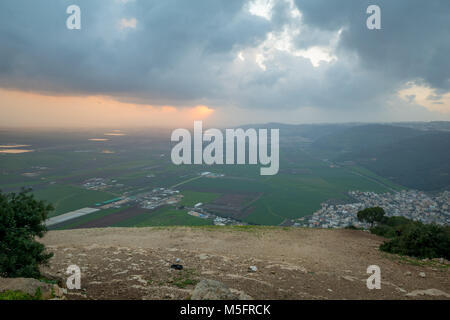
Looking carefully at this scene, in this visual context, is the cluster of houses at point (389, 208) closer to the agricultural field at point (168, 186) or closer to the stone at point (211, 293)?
the agricultural field at point (168, 186)

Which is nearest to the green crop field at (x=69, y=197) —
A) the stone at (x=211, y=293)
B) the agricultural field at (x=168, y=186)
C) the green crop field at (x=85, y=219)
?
the agricultural field at (x=168, y=186)

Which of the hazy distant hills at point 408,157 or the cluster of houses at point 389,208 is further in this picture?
the hazy distant hills at point 408,157

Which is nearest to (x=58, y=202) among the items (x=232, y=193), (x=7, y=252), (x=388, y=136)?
(x=232, y=193)

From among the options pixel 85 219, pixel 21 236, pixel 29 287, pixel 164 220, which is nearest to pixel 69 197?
pixel 85 219

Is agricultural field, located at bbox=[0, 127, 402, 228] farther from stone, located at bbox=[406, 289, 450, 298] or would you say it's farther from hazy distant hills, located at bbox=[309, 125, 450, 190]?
stone, located at bbox=[406, 289, 450, 298]

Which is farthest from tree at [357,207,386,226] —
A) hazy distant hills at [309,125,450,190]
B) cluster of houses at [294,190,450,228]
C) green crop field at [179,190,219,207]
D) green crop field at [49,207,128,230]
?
hazy distant hills at [309,125,450,190]
